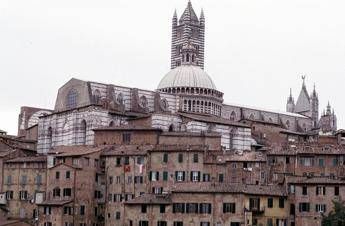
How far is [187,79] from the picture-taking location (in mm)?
96438

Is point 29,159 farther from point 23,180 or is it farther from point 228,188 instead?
point 228,188

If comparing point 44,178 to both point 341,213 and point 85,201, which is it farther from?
point 341,213

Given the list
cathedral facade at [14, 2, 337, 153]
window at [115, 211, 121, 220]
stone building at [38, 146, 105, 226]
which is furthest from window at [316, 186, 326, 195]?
stone building at [38, 146, 105, 226]

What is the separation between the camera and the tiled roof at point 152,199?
6056 cm

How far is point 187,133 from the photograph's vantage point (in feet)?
235

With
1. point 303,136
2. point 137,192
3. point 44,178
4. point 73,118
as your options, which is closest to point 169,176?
point 137,192

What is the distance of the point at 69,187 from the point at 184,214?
34.8 ft

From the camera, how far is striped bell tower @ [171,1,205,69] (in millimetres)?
116688

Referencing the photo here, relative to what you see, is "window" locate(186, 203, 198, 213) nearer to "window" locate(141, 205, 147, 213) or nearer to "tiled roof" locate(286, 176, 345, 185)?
"window" locate(141, 205, 147, 213)

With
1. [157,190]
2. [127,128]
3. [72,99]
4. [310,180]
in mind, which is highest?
[72,99]

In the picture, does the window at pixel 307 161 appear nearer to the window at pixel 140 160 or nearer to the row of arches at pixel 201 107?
the window at pixel 140 160

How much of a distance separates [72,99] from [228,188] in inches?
1206

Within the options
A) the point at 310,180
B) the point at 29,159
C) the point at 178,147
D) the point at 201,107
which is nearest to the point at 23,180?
the point at 29,159

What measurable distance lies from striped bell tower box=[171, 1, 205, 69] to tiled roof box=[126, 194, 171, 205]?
54.8m
